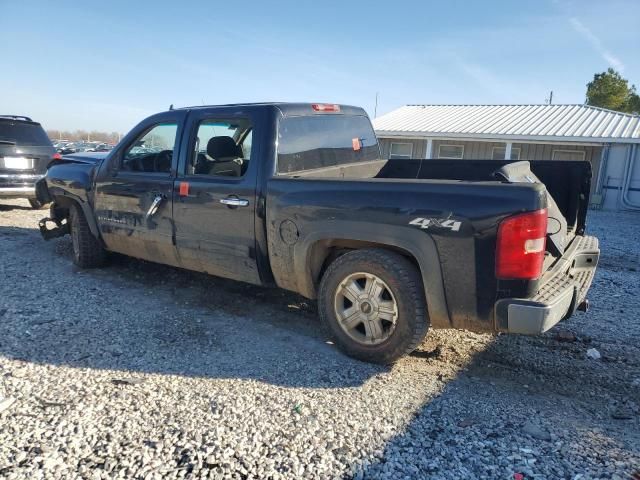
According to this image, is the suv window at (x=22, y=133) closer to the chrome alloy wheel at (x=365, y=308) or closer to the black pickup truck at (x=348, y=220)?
the black pickup truck at (x=348, y=220)

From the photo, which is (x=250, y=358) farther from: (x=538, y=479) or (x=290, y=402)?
(x=538, y=479)

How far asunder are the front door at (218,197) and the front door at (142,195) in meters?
0.20

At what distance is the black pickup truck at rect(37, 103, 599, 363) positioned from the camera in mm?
2906

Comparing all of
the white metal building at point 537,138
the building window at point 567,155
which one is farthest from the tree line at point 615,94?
the building window at point 567,155

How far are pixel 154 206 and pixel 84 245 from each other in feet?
5.34

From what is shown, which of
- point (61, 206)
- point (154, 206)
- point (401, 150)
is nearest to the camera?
point (154, 206)

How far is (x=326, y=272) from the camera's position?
3605mm

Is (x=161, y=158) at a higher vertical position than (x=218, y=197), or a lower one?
higher

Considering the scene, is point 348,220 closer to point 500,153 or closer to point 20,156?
point 20,156

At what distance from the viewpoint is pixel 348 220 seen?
132 inches

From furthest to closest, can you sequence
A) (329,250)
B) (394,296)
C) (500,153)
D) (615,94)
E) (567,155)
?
(615,94)
(500,153)
(567,155)
(329,250)
(394,296)

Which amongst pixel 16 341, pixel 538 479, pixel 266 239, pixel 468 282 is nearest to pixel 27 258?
pixel 16 341

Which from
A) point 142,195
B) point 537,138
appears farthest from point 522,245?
point 537,138

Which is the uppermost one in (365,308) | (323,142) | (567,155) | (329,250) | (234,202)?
(323,142)
